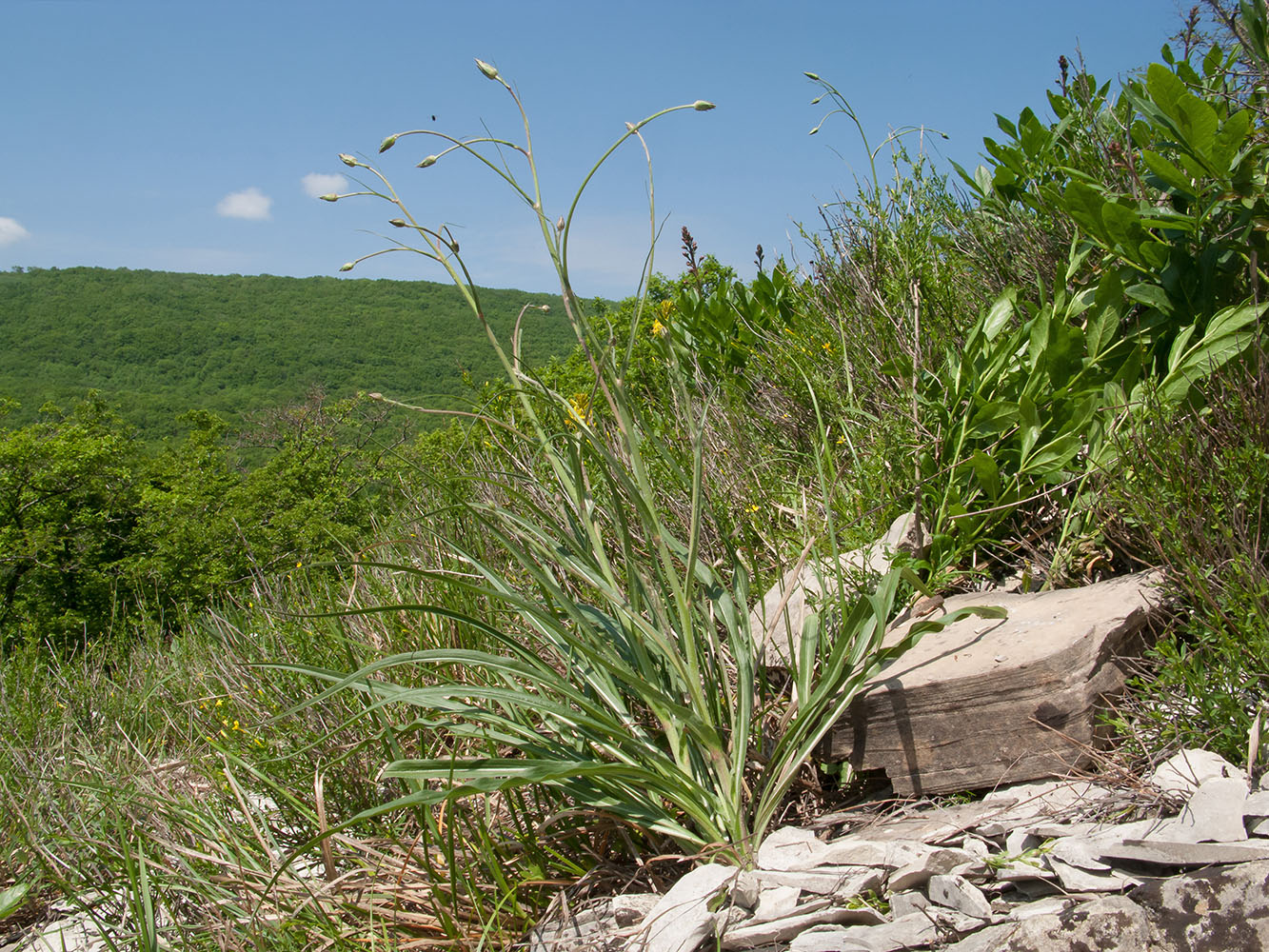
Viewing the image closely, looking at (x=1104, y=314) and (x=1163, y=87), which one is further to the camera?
(x=1104, y=314)

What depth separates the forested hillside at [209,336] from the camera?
35.3 meters

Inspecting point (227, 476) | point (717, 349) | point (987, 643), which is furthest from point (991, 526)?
point (227, 476)

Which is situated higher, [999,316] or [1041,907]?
[999,316]

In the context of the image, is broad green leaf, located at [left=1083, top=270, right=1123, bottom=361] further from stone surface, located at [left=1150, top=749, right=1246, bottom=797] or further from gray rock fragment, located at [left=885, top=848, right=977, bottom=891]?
gray rock fragment, located at [left=885, top=848, right=977, bottom=891]

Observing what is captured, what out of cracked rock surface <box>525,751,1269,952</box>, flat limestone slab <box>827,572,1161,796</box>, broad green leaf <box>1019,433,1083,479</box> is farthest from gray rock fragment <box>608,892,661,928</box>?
broad green leaf <box>1019,433,1083,479</box>

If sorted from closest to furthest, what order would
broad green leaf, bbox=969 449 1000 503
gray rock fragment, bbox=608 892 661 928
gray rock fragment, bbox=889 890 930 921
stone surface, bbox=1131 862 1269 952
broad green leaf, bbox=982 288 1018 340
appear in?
1. stone surface, bbox=1131 862 1269 952
2. gray rock fragment, bbox=889 890 930 921
3. gray rock fragment, bbox=608 892 661 928
4. broad green leaf, bbox=969 449 1000 503
5. broad green leaf, bbox=982 288 1018 340

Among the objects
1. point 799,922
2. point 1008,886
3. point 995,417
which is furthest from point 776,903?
point 995,417

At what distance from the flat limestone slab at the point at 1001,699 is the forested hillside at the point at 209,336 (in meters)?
27.0

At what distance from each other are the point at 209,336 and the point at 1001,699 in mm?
61868

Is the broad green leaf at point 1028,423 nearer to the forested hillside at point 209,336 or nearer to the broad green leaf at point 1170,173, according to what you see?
the broad green leaf at point 1170,173

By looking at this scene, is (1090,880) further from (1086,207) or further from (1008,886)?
(1086,207)

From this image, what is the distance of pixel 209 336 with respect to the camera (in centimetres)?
5506

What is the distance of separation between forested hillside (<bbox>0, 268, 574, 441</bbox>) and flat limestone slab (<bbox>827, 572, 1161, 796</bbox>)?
88.5 feet

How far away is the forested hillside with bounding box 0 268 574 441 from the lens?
35.3 m
